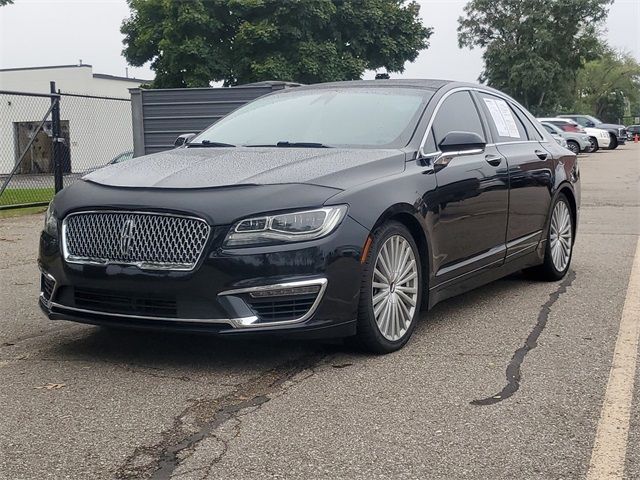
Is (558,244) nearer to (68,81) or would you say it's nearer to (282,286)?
(282,286)

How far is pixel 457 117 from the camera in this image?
5980 millimetres

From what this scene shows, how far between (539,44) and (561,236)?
2007 inches

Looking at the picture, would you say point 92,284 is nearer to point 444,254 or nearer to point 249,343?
point 249,343

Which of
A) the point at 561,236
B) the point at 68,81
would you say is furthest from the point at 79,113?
the point at 561,236

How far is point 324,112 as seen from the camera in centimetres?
579

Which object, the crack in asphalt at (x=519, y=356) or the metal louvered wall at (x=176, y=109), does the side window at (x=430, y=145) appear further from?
the metal louvered wall at (x=176, y=109)

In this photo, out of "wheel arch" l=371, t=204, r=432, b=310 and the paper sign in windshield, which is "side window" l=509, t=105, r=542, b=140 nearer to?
the paper sign in windshield

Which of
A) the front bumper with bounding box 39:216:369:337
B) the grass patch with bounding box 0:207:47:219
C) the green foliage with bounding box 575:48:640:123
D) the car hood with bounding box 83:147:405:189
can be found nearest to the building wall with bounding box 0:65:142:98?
the grass patch with bounding box 0:207:47:219

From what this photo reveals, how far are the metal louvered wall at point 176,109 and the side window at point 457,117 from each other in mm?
8768

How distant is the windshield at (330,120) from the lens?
542 centimetres

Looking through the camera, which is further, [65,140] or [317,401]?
[65,140]

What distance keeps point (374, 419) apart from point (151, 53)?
3504 centimetres

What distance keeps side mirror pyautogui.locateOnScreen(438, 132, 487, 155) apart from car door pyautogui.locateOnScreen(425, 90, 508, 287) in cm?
7

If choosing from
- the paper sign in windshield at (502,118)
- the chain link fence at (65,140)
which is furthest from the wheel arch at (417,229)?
the chain link fence at (65,140)
